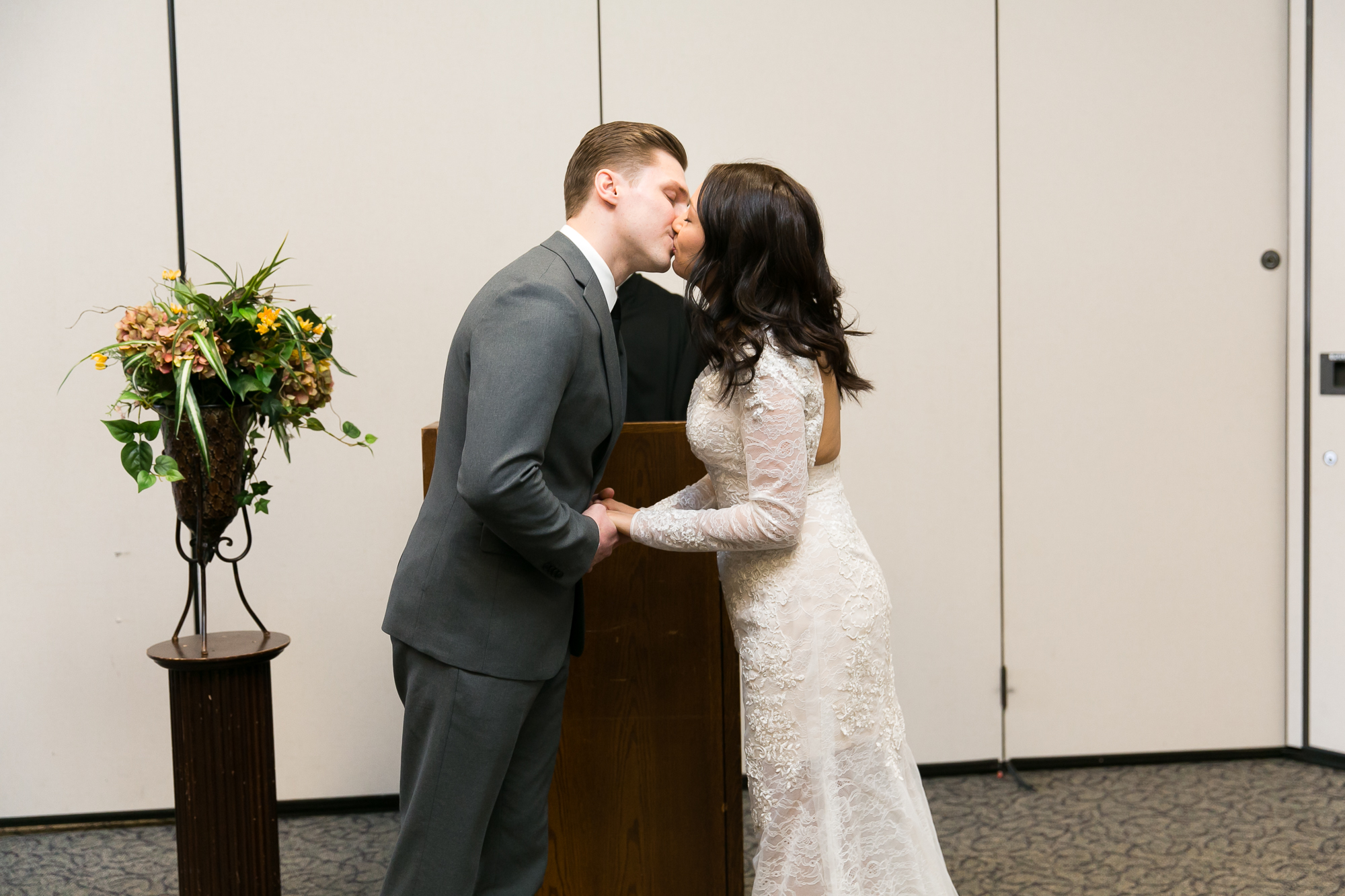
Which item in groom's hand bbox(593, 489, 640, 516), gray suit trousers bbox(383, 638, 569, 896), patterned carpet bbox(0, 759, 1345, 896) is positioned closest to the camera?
gray suit trousers bbox(383, 638, 569, 896)

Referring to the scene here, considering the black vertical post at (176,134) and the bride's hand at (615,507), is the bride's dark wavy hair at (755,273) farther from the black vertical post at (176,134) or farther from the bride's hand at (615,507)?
the black vertical post at (176,134)

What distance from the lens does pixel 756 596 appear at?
6.37ft

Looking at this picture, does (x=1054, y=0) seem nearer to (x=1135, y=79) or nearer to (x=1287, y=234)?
(x=1135, y=79)

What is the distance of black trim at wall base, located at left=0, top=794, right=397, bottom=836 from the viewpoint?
129 inches

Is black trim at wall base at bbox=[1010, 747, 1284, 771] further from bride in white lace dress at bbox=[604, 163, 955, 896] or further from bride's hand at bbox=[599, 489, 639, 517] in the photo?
bride's hand at bbox=[599, 489, 639, 517]

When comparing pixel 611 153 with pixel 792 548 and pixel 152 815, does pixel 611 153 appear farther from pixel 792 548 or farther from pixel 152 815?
pixel 152 815

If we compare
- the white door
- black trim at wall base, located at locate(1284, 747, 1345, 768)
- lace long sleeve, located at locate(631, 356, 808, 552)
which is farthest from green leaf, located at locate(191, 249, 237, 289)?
black trim at wall base, located at locate(1284, 747, 1345, 768)

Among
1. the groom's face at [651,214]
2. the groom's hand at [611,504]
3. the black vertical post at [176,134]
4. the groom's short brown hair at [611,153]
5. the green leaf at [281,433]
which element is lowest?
the groom's hand at [611,504]

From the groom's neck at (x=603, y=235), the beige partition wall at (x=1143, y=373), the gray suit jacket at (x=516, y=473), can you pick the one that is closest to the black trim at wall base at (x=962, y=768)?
the beige partition wall at (x=1143, y=373)

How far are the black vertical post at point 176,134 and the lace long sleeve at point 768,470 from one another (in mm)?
2182

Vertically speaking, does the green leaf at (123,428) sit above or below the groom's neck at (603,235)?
below

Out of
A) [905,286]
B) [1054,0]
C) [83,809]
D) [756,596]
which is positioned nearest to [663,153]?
[756,596]

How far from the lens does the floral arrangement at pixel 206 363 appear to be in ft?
6.68

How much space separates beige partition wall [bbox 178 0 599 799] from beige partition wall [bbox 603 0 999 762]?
0.37 meters
